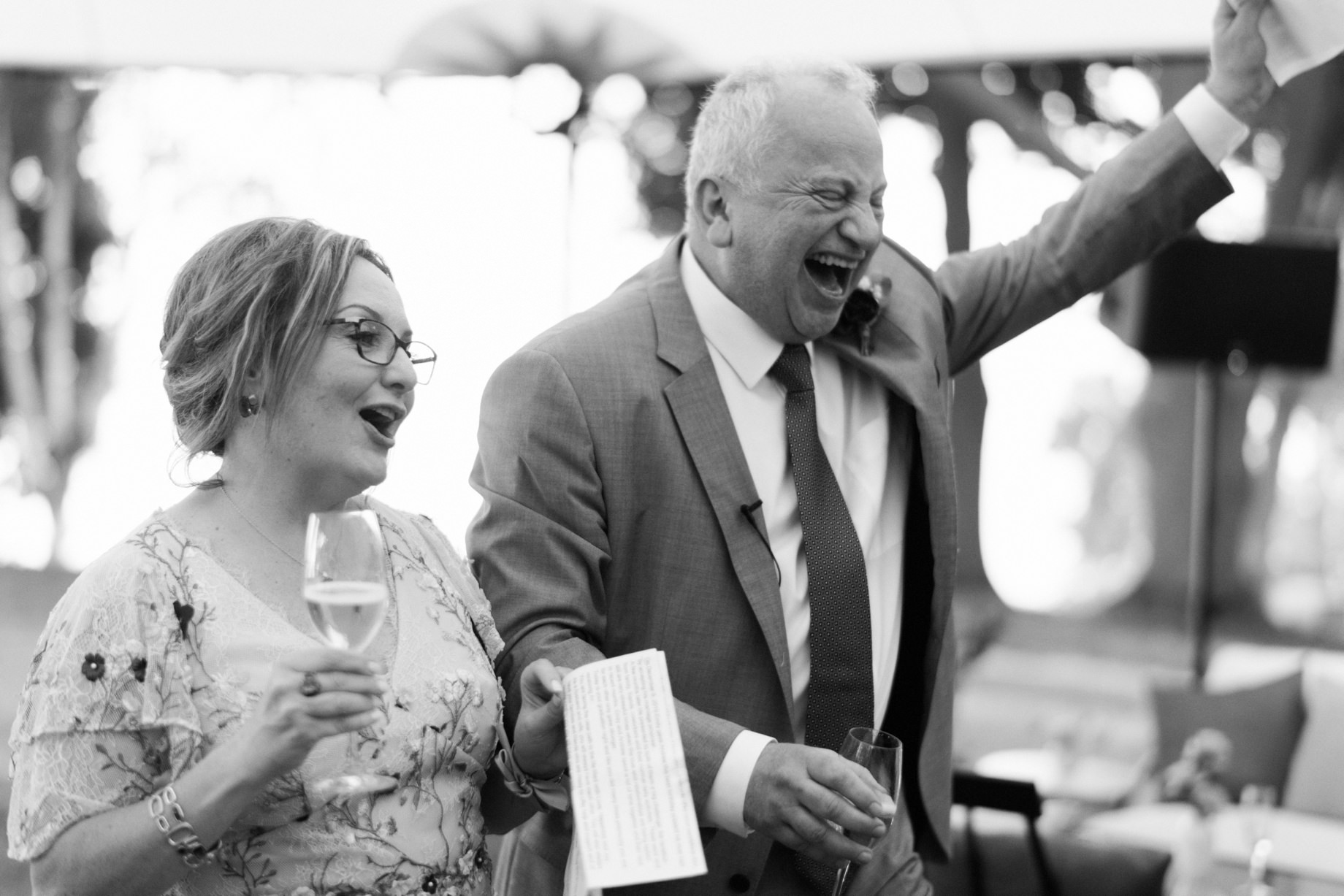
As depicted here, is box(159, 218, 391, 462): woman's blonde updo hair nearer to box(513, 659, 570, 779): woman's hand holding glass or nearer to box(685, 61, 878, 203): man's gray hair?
box(513, 659, 570, 779): woman's hand holding glass

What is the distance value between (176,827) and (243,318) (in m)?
0.62

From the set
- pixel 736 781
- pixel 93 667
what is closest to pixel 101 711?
pixel 93 667

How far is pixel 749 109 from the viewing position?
7.50ft

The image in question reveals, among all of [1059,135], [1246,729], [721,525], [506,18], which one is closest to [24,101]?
[506,18]

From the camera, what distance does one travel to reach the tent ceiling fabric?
19.0ft

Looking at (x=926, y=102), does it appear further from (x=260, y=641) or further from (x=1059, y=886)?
(x=260, y=641)

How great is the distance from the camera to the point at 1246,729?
589cm

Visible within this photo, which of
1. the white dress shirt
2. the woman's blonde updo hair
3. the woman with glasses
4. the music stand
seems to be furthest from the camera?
the music stand

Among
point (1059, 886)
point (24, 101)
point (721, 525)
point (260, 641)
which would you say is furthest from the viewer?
point (24, 101)

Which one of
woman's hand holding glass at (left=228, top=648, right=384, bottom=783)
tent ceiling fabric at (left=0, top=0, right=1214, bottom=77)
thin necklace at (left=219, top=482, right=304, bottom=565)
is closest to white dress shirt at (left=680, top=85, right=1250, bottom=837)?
thin necklace at (left=219, top=482, right=304, bottom=565)

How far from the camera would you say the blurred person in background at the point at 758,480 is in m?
2.13

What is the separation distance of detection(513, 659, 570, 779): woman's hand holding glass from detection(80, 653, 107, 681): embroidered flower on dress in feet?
1.75

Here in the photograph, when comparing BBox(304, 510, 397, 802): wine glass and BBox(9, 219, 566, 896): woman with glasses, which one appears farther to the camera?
BBox(9, 219, 566, 896): woman with glasses

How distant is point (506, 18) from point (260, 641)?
15.7ft
